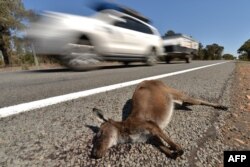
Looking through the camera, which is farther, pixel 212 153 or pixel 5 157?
pixel 212 153

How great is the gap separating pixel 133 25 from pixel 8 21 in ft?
58.5

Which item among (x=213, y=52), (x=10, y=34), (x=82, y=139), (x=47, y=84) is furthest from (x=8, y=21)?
(x=213, y=52)

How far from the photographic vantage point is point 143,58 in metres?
11.4

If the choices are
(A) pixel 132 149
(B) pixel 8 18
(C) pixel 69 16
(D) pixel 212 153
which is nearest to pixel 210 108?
(D) pixel 212 153

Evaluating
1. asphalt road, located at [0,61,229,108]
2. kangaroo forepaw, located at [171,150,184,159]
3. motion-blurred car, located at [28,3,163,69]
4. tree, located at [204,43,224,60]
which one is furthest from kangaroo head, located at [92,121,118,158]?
tree, located at [204,43,224,60]

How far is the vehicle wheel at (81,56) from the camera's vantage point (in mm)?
7137

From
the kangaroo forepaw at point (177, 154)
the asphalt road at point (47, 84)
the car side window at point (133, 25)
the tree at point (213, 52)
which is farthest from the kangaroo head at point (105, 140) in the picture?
the tree at point (213, 52)

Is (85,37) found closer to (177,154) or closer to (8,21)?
(177,154)

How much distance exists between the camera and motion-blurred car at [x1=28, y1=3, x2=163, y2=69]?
691 centimetres

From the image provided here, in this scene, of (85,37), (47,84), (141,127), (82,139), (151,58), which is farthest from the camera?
(151,58)

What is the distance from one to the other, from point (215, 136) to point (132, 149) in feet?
2.36

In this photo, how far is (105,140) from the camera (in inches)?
62.1

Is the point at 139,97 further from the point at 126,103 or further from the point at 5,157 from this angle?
the point at 5,157

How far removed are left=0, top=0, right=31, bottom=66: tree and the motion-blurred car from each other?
1707 centimetres
